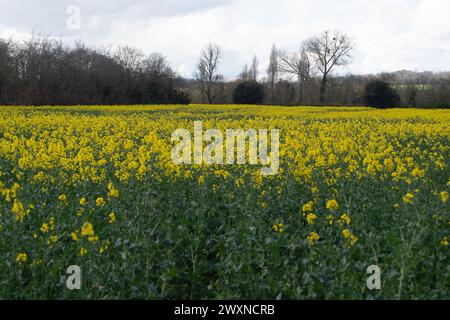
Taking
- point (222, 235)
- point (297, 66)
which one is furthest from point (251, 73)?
point (222, 235)

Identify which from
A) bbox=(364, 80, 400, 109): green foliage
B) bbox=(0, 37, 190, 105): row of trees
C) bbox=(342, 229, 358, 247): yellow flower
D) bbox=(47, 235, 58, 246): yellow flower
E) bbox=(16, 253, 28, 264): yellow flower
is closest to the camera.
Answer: bbox=(16, 253, 28, 264): yellow flower

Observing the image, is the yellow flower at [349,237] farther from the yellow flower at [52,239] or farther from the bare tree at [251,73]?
the bare tree at [251,73]

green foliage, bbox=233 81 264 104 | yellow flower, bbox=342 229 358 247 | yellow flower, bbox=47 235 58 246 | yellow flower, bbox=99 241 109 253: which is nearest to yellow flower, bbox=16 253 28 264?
yellow flower, bbox=47 235 58 246

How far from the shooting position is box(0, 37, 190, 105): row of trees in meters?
35.9

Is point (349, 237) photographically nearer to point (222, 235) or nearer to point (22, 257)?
point (222, 235)

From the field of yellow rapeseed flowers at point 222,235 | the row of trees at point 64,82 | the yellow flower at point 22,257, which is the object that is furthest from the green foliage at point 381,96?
the yellow flower at point 22,257

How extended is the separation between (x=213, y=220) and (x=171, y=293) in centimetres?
204

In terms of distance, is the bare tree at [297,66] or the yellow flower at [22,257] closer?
the yellow flower at [22,257]

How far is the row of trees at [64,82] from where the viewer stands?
35938 millimetres

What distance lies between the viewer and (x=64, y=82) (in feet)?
124

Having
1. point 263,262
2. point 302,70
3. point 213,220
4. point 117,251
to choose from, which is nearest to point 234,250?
point 263,262

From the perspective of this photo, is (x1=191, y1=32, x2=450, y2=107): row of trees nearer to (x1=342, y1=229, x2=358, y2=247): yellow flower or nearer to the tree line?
the tree line

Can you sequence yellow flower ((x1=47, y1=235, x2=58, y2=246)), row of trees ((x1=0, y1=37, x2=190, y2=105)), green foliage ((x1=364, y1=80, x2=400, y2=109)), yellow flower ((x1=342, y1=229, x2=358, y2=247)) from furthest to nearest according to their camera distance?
green foliage ((x1=364, y1=80, x2=400, y2=109))
row of trees ((x1=0, y1=37, x2=190, y2=105))
yellow flower ((x1=342, y1=229, x2=358, y2=247))
yellow flower ((x1=47, y1=235, x2=58, y2=246))

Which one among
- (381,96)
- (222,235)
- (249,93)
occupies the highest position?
(249,93)
